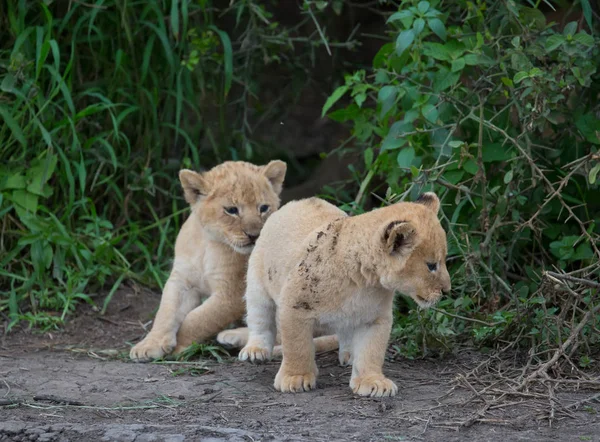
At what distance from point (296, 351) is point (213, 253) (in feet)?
4.91

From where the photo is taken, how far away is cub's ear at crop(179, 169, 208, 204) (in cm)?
617

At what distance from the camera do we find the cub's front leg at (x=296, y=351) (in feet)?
15.6

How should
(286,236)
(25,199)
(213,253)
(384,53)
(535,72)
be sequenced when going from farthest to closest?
(25,199), (384,53), (213,253), (535,72), (286,236)

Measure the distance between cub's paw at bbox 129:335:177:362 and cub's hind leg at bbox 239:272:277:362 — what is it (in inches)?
21.8

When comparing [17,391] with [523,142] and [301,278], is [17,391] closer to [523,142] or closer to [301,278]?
[301,278]

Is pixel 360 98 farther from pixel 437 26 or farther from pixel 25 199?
pixel 25 199

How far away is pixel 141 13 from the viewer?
743 centimetres

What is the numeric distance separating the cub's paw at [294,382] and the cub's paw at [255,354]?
596 millimetres

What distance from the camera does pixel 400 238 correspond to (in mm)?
4492

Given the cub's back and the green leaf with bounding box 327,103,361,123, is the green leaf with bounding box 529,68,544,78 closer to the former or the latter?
the cub's back

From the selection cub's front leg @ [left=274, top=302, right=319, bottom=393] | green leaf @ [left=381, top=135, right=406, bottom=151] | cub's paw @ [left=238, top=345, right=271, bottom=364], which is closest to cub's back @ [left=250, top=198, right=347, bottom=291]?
cub's front leg @ [left=274, top=302, right=319, bottom=393]

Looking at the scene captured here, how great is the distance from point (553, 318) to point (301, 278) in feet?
4.93

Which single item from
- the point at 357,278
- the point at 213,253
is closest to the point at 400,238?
the point at 357,278

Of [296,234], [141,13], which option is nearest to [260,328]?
[296,234]
